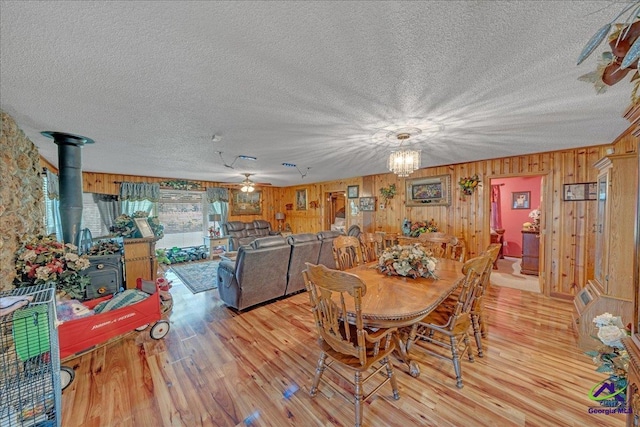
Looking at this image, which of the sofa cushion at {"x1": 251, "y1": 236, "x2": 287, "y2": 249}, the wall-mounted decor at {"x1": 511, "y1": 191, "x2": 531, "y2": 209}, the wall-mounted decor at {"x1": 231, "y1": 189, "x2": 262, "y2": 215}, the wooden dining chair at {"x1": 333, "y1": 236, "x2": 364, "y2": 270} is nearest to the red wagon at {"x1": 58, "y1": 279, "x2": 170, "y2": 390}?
the sofa cushion at {"x1": 251, "y1": 236, "x2": 287, "y2": 249}

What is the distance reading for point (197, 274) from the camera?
5.23 metres

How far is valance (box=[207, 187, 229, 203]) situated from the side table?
1160mm

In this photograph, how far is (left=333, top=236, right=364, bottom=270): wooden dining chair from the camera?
2.80 meters

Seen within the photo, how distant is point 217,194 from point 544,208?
754cm

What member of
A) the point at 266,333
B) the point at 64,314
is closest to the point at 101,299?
the point at 64,314

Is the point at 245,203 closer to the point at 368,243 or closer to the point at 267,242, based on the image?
the point at 267,242

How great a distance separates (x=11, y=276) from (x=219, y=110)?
7.48 ft

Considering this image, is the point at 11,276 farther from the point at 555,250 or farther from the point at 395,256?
the point at 555,250

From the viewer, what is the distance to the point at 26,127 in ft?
7.78

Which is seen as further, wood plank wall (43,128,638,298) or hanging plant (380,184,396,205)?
hanging plant (380,184,396,205)

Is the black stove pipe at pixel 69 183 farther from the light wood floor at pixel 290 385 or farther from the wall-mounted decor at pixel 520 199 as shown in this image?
the wall-mounted decor at pixel 520 199

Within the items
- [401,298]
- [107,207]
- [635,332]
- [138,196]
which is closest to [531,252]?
Result: [401,298]

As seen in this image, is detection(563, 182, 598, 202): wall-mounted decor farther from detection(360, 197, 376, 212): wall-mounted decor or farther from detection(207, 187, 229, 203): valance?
detection(207, 187, 229, 203): valance

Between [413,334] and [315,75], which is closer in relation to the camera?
[315,75]
